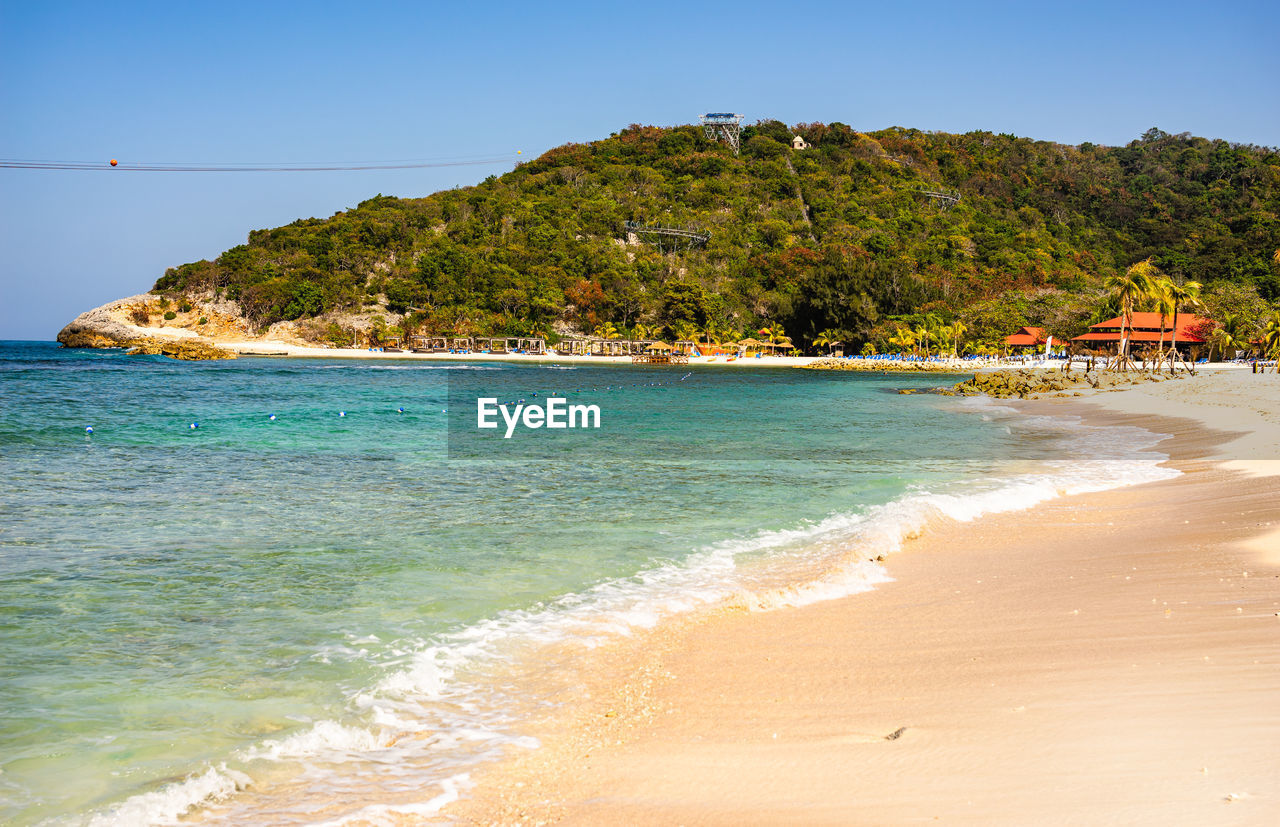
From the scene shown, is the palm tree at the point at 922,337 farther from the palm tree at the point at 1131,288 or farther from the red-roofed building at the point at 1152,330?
the palm tree at the point at 1131,288

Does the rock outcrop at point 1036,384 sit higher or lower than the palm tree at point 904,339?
lower

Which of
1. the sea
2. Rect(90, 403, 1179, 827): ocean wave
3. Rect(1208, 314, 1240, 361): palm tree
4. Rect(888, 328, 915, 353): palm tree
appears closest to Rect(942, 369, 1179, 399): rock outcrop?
the sea

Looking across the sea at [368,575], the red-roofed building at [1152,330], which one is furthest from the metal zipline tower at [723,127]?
the sea at [368,575]

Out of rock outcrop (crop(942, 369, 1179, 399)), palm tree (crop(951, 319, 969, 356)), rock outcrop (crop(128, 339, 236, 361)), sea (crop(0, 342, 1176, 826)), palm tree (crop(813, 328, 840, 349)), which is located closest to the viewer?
sea (crop(0, 342, 1176, 826))

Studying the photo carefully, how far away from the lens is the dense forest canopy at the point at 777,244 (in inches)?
4001

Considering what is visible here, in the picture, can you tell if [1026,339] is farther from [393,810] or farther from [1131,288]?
[393,810]

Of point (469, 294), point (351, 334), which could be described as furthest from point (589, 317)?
point (351, 334)

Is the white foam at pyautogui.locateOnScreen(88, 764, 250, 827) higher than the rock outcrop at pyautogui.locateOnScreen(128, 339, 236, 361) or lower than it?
lower

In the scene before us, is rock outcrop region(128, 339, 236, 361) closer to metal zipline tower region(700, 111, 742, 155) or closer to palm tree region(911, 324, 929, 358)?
palm tree region(911, 324, 929, 358)

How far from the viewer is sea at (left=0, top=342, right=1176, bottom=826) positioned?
4.38 m

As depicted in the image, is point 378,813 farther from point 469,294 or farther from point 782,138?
point 782,138

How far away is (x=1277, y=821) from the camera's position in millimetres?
2998

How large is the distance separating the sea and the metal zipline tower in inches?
6481

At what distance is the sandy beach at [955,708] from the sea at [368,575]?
1.72 feet
